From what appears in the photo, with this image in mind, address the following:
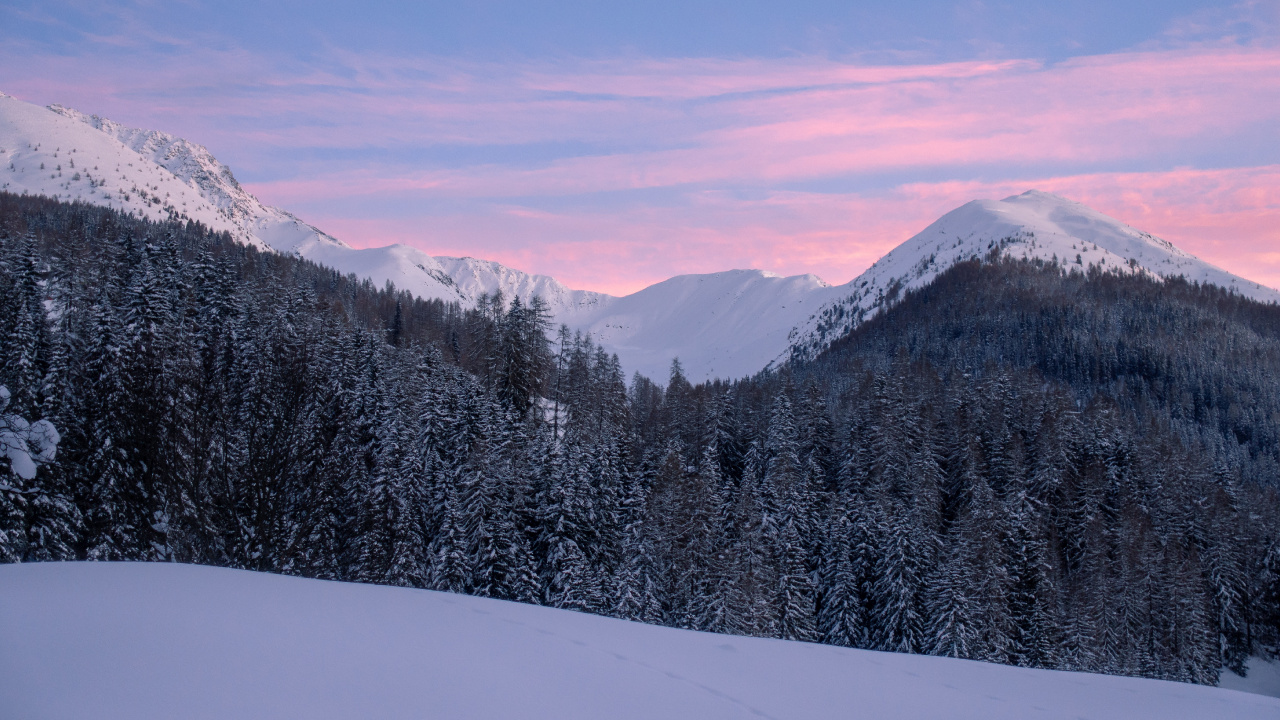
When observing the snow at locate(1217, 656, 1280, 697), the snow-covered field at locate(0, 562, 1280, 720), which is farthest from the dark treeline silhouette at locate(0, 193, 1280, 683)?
the snow-covered field at locate(0, 562, 1280, 720)

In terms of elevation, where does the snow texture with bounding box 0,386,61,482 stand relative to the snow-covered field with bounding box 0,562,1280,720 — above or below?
above

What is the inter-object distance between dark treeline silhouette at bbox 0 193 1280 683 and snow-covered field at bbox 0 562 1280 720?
11.2 meters

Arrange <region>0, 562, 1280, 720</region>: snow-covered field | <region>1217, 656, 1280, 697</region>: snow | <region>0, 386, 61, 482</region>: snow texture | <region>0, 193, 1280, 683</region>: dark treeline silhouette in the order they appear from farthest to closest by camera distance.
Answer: <region>1217, 656, 1280, 697</region>: snow < <region>0, 193, 1280, 683</region>: dark treeline silhouette < <region>0, 386, 61, 482</region>: snow texture < <region>0, 562, 1280, 720</region>: snow-covered field

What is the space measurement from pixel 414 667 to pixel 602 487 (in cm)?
3109

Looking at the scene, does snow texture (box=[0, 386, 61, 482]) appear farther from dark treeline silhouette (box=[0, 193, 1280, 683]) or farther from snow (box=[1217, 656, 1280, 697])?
snow (box=[1217, 656, 1280, 697])

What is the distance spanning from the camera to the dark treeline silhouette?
61.8 feet

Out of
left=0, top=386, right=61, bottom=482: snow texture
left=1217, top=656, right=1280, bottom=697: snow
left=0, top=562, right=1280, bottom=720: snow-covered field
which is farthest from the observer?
left=1217, top=656, right=1280, bottom=697: snow

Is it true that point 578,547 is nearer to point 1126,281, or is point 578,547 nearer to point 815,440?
point 815,440

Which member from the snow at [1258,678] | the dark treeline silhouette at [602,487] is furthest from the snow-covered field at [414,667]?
the snow at [1258,678]

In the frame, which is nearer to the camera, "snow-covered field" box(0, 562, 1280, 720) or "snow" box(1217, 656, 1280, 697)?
"snow-covered field" box(0, 562, 1280, 720)

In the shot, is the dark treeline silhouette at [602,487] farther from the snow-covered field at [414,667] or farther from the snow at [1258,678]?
the snow-covered field at [414,667]

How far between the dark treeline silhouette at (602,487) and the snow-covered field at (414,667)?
11.2 meters

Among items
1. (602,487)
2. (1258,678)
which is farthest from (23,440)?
(1258,678)

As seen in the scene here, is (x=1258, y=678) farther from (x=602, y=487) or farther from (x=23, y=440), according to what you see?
(x=23, y=440)
